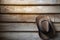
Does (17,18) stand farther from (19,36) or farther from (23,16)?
(19,36)

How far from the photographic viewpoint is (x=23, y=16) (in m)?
1.44

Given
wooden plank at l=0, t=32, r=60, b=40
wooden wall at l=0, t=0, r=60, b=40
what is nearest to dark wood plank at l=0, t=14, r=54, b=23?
wooden wall at l=0, t=0, r=60, b=40

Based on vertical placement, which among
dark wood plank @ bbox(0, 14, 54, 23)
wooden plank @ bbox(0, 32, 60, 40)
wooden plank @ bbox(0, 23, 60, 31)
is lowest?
wooden plank @ bbox(0, 32, 60, 40)

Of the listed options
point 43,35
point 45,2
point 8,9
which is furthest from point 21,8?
point 43,35

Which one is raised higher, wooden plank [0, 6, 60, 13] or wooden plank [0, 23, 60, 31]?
wooden plank [0, 6, 60, 13]

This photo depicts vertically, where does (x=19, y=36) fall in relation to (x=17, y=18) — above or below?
below

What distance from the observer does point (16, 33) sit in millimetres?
1454

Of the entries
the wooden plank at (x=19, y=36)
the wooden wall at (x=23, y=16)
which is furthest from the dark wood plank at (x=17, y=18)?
the wooden plank at (x=19, y=36)

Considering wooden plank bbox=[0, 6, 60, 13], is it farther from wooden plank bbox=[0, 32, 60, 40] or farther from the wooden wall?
wooden plank bbox=[0, 32, 60, 40]

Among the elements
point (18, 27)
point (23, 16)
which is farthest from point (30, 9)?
point (18, 27)

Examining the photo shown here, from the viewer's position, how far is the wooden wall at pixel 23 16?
4.69 ft

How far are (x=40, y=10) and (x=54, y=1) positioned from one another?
0.59 ft

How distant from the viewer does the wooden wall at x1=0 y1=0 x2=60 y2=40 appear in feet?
4.69

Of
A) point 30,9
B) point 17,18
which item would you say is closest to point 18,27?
point 17,18
